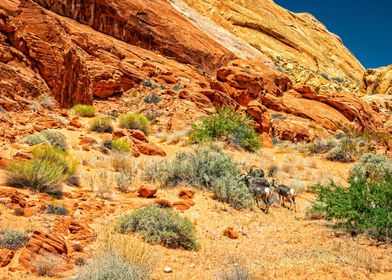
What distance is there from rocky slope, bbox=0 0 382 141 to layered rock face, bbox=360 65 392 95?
1683 centimetres

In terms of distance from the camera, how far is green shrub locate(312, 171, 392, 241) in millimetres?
6965

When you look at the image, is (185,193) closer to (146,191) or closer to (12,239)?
(146,191)

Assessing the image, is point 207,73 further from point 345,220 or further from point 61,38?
point 345,220

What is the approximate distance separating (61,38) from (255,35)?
37.4 m

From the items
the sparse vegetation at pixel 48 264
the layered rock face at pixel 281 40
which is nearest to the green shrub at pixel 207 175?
the sparse vegetation at pixel 48 264

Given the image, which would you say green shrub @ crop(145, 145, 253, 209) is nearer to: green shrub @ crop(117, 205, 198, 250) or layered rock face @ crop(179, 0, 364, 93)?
green shrub @ crop(117, 205, 198, 250)

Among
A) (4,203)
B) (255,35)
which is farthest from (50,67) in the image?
(255,35)

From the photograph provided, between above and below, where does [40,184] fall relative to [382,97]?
below

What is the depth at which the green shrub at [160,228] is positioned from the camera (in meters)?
6.20

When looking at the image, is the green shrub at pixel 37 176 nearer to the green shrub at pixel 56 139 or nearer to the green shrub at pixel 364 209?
the green shrub at pixel 56 139

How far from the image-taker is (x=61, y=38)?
1797 centimetres

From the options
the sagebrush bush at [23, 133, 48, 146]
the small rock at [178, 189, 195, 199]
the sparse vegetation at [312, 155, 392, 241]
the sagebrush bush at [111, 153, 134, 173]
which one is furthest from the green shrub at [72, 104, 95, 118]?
the sparse vegetation at [312, 155, 392, 241]

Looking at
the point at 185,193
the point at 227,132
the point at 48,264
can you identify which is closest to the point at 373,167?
the point at 227,132

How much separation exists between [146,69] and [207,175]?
675 inches
